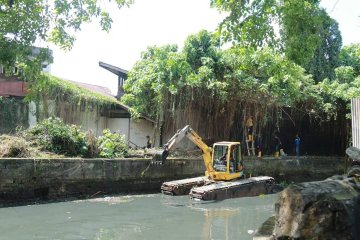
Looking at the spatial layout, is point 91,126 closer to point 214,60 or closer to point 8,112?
point 8,112

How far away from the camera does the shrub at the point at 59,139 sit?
17016 millimetres

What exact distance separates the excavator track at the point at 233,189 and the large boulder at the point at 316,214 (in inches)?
406

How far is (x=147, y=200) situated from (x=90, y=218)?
399 centimetres

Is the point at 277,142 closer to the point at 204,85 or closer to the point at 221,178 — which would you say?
the point at 204,85

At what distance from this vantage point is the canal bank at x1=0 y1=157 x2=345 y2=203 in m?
14.8

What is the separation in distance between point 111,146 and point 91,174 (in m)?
1.94

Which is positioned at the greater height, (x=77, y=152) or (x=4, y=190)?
(x=77, y=152)

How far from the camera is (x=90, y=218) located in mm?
12367

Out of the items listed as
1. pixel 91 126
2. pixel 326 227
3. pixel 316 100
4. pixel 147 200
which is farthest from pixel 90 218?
pixel 316 100

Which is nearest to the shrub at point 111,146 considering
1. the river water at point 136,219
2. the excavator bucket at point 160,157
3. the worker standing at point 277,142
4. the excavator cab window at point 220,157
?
the river water at point 136,219

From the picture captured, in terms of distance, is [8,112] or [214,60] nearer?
[8,112]

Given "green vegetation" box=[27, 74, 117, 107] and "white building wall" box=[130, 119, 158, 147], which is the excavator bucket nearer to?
"green vegetation" box=[27, 74, 117, 107]

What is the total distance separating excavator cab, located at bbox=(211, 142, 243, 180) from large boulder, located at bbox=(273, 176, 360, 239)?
11.8 meters

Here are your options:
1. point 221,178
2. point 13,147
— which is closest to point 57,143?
point 13,147
